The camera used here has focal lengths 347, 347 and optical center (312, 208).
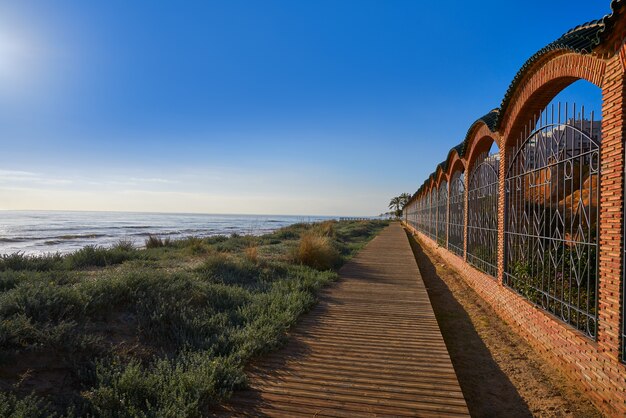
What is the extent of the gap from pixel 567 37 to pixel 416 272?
21.9ft

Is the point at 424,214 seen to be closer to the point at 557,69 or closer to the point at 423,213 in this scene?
the point at 423,213

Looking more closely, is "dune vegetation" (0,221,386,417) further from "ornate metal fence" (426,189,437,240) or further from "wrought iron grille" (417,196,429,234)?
"wrought iron grille" (417,196,429,234)

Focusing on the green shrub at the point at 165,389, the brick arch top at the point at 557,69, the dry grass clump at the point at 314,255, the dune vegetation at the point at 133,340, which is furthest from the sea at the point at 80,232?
the brick arch top at the point at 557,69

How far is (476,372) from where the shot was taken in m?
4.41

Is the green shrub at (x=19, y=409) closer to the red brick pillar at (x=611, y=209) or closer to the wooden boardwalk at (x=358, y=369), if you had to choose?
the wooden boardwalk at (x=358, y=369)

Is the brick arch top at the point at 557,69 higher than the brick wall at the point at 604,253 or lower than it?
higher

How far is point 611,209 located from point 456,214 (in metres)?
9.06

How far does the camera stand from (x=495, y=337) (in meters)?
5.58

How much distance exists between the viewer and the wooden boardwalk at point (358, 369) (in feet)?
9.37

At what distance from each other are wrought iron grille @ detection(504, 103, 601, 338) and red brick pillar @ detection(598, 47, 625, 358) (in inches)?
14.1

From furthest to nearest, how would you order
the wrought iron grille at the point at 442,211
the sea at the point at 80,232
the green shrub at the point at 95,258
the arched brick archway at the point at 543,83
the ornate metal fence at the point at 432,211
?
the sea at the point at 80,232, the ornate metal fence at the point at 432,211, the wrought iron grille at the point at 442,211, the green shrub at the point at 95,258, the arched brick archway at the point at 543,83

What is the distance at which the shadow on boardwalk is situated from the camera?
3597mm

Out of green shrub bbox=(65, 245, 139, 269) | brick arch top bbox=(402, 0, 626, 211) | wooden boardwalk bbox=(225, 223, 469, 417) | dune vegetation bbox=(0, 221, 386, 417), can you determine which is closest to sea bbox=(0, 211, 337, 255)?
green shrub bbox=(65, 245, 139, 269)

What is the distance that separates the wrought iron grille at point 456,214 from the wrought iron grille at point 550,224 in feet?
13.7
